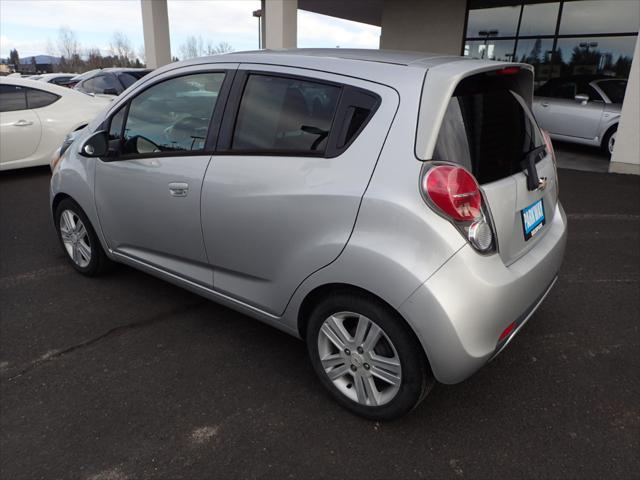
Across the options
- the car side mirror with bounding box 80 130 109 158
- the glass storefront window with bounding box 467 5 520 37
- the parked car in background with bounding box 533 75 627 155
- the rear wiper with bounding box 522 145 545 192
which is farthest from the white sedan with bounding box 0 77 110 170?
the glass storefront window with bounding box 467 5 520 37

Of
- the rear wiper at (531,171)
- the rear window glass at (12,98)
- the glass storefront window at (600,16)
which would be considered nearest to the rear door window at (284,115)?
the rear wiper at (531,171)

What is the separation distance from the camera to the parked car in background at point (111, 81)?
10.1 meters

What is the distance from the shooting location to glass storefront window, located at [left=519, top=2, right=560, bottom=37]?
12266 mm

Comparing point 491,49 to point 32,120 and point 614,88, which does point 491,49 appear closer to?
point 614,88

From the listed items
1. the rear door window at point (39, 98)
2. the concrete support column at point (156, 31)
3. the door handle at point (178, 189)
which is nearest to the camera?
the door handle at point (178, 189)

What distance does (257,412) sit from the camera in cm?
246

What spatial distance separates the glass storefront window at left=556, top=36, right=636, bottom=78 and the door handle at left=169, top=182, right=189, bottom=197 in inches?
471

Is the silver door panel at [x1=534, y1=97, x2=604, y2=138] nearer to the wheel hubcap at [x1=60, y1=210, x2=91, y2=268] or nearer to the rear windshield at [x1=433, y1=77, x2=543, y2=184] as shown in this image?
the rear windshield at [x1=433, y1=77, x2=543, y2=184]

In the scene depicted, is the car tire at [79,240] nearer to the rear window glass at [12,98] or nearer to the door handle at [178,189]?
the door handle at [178,189]

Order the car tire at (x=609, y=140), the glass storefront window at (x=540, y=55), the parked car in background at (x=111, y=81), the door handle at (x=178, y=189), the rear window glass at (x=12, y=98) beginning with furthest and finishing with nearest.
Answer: the glass storefront window at (x=540, y=55) < the parked car in background at (x=111, y=81) < the car tire at (x=609, y=140) < the rear window glass at (x=12, y=98) < the door handle at (x=178, y=189)

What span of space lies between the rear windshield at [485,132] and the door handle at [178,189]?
144 cm

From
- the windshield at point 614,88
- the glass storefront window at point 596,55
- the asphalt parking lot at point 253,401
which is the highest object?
the glass storefront window at point 596,55

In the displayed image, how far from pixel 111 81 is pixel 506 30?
986 centimetres

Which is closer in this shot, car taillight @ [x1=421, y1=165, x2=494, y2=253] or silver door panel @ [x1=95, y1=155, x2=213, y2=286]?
car taillight @ [x1=421, y1=165, x2=494, y2=253]
